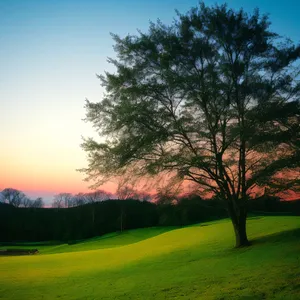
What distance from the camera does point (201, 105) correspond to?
14.9 metres

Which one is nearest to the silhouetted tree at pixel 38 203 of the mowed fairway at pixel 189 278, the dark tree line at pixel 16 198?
the dark tree line at pixel 16 198

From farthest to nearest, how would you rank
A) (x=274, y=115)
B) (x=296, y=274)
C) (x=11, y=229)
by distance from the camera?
(x=11, y=229), (x=274, y=115), (x=296, y=274)

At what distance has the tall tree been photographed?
556 inches

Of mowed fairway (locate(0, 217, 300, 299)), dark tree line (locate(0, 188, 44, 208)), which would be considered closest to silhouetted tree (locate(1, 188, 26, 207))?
dark tree line (locate(0, 188, 44, 208))

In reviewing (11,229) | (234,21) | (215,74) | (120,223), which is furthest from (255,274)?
(11,229)

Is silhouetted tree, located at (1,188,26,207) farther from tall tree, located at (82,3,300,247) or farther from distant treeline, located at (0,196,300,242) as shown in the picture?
tall tree, located at (82,3,300,247)

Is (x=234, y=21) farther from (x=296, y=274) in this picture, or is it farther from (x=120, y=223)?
(x=120, y=223)

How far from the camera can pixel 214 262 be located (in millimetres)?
15188

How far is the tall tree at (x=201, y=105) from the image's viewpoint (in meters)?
14.1

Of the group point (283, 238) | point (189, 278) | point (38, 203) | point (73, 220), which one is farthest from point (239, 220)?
point (38, 203)

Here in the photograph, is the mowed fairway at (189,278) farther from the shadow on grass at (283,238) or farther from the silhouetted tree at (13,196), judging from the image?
the silhouetted tree at (13,196)

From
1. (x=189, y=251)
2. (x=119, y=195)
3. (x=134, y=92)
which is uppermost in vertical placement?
(x=134, y=92)

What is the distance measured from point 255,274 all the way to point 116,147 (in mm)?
8872

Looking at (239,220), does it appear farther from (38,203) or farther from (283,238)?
(38,203)
